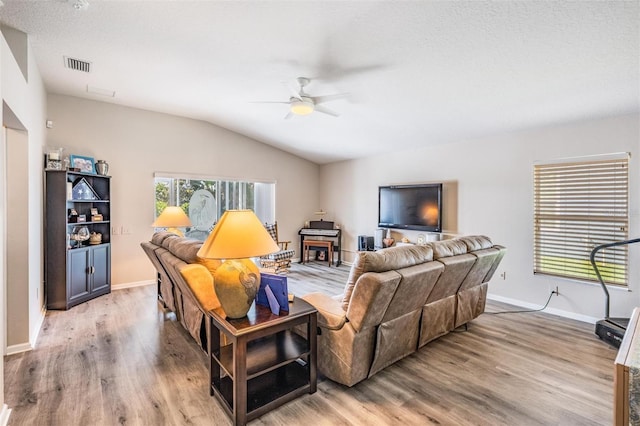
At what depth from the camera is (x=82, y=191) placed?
4.37 m

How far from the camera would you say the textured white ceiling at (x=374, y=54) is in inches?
88.0

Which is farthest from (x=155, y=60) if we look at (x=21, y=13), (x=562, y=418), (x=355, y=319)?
(x=562, y=418)

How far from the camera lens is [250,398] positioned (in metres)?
2.05

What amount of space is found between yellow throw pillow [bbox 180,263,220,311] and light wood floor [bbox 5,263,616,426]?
2.10 ft

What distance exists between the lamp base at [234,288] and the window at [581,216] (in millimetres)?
4019

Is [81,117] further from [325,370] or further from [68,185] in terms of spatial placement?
[325,370]

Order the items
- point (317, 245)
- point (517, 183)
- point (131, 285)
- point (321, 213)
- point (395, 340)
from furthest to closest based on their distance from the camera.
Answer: point (321, 213)
point (317, 245)
point (131, 285)
point (517, 183)
point (395, 340)

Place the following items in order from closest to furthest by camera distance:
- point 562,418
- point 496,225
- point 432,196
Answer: point 562,418 < point 496,225 < point 432,196

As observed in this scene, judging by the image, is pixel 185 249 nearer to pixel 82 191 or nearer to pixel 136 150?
pixel 82 191

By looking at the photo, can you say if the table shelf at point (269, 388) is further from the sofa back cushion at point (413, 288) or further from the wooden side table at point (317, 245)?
the wooden side table at point (317, 245)

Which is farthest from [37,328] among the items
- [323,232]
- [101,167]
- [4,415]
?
[323,232]

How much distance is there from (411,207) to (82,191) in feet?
17.1

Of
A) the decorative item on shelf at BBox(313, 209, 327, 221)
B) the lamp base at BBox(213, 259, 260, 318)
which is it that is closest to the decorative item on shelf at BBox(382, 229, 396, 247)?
the decorative item on shelf at BBox(313, 209, 327, 221)

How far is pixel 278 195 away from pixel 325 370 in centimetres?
503
